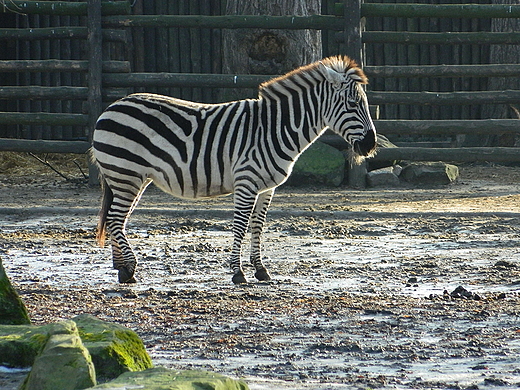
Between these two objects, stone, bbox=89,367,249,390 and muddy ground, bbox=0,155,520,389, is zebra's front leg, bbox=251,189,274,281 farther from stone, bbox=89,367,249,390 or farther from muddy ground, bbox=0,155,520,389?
stone, bbox=89,367,249,390

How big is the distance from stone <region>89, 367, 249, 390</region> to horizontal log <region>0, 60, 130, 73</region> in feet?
30.5

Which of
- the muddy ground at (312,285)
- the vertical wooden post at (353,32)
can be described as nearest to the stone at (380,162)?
the vertical wooden post at (353,32)

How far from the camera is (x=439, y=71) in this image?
40.6ft

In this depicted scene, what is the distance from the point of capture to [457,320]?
5.43 meters

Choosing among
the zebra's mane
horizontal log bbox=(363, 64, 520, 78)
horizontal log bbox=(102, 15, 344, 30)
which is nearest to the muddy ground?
the zebra's mane

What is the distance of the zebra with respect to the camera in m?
7.03

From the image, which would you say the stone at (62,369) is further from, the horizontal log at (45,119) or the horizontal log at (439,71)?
the horizontal log at (439,71)

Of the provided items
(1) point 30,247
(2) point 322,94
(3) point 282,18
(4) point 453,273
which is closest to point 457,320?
(4) point 453,273

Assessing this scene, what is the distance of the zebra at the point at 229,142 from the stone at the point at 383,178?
4.91 meters

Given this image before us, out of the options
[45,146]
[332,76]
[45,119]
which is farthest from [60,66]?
[332,76]

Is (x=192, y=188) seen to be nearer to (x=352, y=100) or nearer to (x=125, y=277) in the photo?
(x=125, y=277)

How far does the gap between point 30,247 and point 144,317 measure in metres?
3.01

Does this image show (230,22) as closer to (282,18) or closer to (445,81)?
(282,18)

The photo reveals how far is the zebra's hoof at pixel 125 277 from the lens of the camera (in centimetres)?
681
